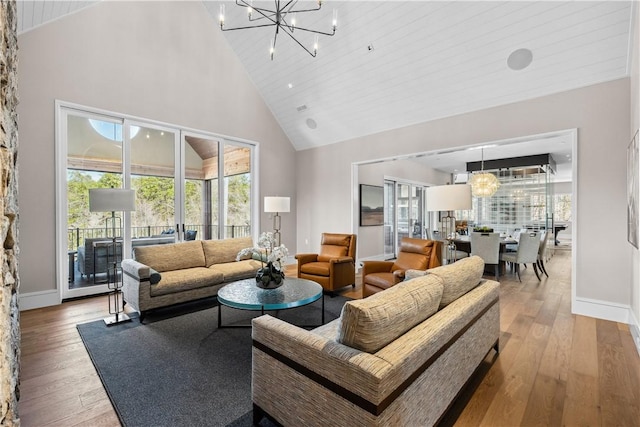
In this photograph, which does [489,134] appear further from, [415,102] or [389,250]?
[389,250]

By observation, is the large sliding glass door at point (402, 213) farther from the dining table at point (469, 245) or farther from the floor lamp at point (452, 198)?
the floor lamp at point (452, 198)

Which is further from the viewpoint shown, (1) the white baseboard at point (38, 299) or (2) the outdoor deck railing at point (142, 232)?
(2) the outdoor deck railing at point (142, 232)

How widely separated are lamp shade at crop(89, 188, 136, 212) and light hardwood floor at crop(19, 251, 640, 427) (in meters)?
1.33

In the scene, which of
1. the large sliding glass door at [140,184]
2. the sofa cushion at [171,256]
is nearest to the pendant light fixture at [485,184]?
the large sliding glass door at [140,184]

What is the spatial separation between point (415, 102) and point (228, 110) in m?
3.46

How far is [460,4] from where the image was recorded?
3.42 meters

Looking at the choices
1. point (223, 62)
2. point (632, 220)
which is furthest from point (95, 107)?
point (632, 220)

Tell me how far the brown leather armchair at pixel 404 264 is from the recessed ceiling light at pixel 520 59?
2.40 meters

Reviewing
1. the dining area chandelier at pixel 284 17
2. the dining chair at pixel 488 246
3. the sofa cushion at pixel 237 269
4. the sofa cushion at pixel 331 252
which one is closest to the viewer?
the dining area chandelier at pixel 284 17

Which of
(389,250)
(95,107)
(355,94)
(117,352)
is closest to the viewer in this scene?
(117,352)

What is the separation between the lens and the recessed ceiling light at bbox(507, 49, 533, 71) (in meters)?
3.59

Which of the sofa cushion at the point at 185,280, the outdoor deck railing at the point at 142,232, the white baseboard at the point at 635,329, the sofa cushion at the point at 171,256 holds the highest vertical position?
the outdoor deck railing at the point at 142,232

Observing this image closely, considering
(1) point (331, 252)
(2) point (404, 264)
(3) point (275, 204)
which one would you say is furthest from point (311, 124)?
(2) point (404, 264)

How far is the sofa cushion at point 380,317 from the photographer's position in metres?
1.36
